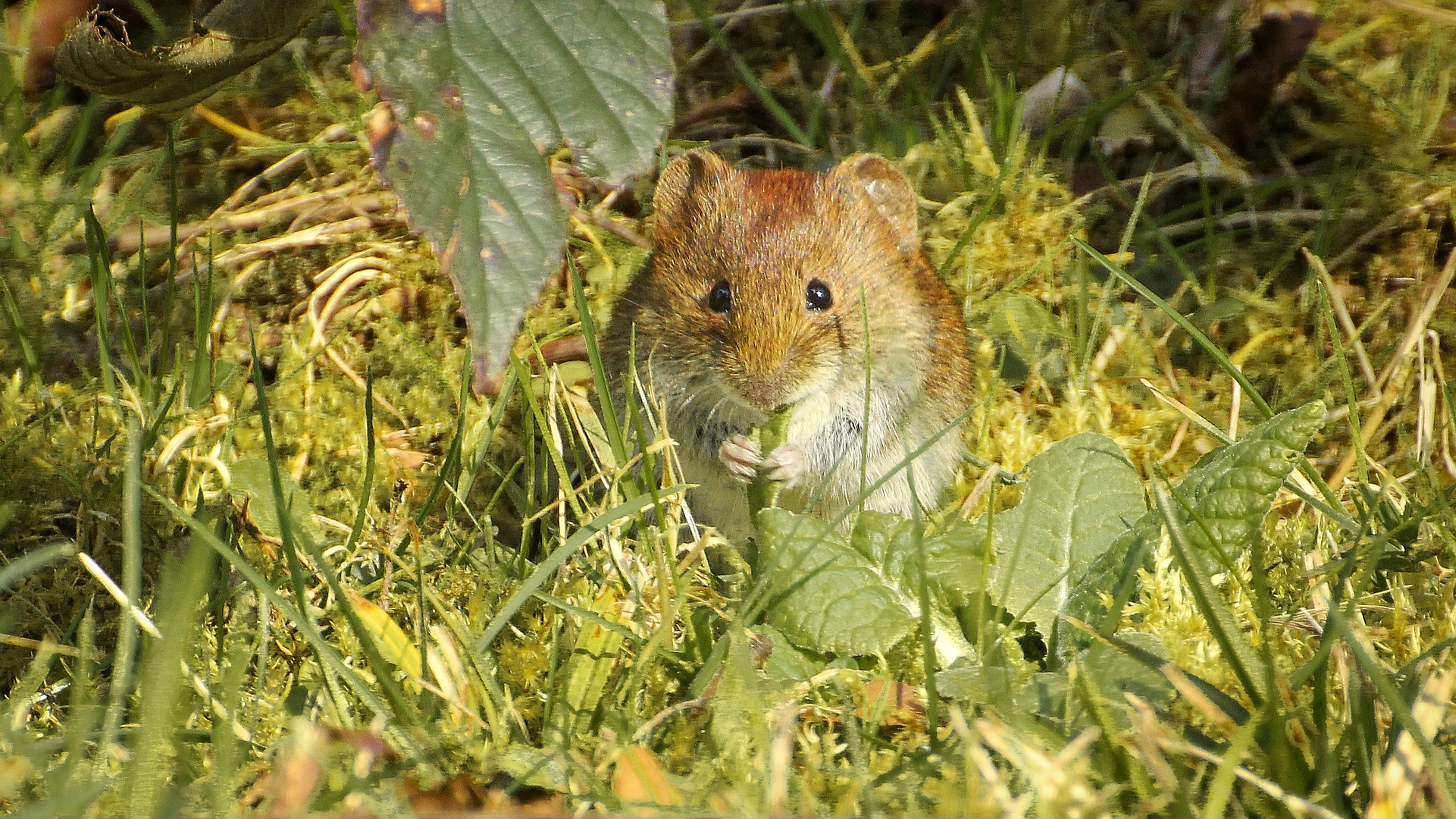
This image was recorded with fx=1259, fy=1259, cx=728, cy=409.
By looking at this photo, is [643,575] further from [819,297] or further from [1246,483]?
[1246,483]

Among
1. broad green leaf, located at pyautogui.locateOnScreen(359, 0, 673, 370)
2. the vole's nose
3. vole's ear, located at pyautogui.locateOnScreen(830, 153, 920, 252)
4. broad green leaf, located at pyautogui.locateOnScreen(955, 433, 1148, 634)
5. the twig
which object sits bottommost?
broad green leaf, located at pyautogui.locateOnScreen(955, 433, 1148, 634)

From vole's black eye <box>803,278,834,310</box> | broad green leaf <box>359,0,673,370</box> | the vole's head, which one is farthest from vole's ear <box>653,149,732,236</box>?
broad green leaf <box>359,0,673,370</box>

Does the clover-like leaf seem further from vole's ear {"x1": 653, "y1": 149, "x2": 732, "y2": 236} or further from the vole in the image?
vole's ear {"x1": 653, "y1": 149, "x2": 732, "y2": 236}

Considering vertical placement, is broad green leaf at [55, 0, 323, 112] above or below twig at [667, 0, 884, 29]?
above

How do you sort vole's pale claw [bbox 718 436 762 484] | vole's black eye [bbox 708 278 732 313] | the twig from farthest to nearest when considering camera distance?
1. the twig
2. vole's black eye [bbox 708 278 732 313]
3. vole's pale claw [bbox 718 436 762 484]

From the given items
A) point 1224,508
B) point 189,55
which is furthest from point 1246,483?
point 189,55

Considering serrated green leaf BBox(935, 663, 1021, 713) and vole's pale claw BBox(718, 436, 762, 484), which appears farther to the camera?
vole's pale claw BBox(718, 436, 762, 484)

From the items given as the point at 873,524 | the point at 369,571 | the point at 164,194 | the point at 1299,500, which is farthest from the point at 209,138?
the point at 1299,500
